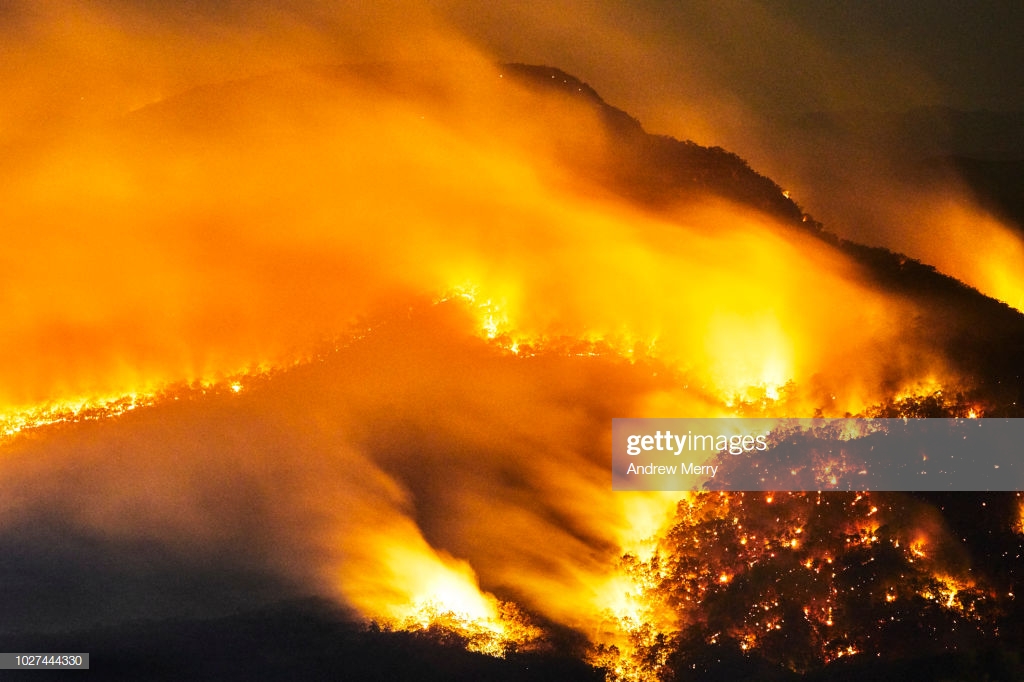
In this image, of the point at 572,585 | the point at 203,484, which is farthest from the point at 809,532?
the point at 203,484

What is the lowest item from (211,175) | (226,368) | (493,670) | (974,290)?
(493,670)

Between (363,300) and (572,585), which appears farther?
(363,300)

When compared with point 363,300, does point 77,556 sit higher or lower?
lower

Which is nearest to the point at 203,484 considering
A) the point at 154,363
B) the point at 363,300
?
the point at 154,363

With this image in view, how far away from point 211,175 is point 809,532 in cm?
824

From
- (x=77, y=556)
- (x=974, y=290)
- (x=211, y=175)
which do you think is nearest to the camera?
(x=77, y=556)

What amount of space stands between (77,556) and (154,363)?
2284 mm

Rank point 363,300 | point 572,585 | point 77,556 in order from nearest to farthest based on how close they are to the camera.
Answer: point 572,585 → point 77,556 → point 363,300

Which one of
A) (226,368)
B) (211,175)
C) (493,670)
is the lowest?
(493,670)

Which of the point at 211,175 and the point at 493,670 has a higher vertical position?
the point at 211,175

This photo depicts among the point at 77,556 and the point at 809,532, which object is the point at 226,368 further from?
the point at 809,532

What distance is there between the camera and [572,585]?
6.71 metres

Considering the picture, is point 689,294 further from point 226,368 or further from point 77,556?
point 77,556

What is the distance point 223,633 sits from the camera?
656cm
